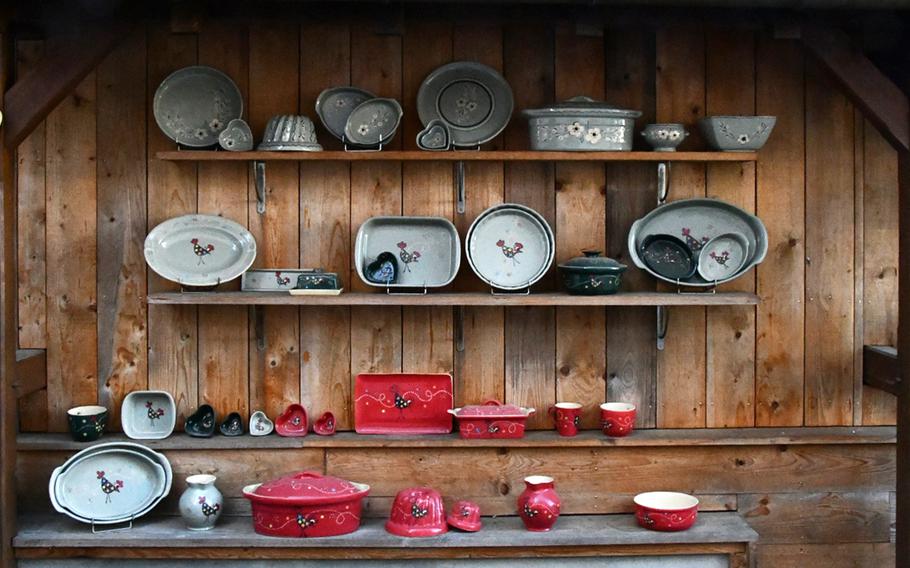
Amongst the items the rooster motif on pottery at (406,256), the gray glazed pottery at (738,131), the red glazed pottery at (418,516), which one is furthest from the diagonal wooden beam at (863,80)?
the red glazed pottery at (418,516)

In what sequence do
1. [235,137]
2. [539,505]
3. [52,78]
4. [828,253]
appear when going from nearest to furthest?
1. [52,78]
2. [539,505]
3. [235,137]
4. [828,253]

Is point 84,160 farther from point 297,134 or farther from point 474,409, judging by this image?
point 474,409

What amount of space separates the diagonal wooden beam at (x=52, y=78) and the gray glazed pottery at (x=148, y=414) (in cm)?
88

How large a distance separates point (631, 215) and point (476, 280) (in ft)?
1.79

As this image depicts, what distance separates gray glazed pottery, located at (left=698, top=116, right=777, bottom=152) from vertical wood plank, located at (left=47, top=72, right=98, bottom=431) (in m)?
1.95

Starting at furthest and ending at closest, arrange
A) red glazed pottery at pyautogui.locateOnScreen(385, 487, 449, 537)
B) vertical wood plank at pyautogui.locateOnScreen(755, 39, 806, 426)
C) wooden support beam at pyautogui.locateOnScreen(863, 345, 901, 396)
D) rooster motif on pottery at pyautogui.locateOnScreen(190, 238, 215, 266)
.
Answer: vertical wood plank at pyautogui.locateOnScreen(755, 39, 806, 426)
rooster motif on pottery at pyautogui.locateOnScreen(190, 238, 215, 266)
wooden support beam at pyautogui.locateOnScreen(863, 345, 901, 396)
red glazed pottery at pyautogui.locateOnScreen(385, 487, 449, 537)

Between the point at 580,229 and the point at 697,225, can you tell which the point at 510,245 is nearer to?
the point at 580,229

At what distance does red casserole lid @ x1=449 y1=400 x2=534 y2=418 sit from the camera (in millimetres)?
3422

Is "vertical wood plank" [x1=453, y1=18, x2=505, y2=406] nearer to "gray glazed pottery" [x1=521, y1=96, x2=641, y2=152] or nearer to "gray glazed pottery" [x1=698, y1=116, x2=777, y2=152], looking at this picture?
"gray glazed pottery" [x1=521, y1=96, x2=641, y2=152]

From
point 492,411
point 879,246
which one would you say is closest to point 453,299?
point 492,411

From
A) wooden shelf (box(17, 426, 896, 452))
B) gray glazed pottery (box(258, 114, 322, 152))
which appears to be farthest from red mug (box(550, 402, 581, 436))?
gray glazed pottery (box(258, 114, 322, 152))

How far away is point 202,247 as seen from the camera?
11.4 feet

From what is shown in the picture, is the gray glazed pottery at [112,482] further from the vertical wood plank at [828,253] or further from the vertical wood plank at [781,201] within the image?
the vertical wood plank at [828,253]

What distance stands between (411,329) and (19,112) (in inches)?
52.7
